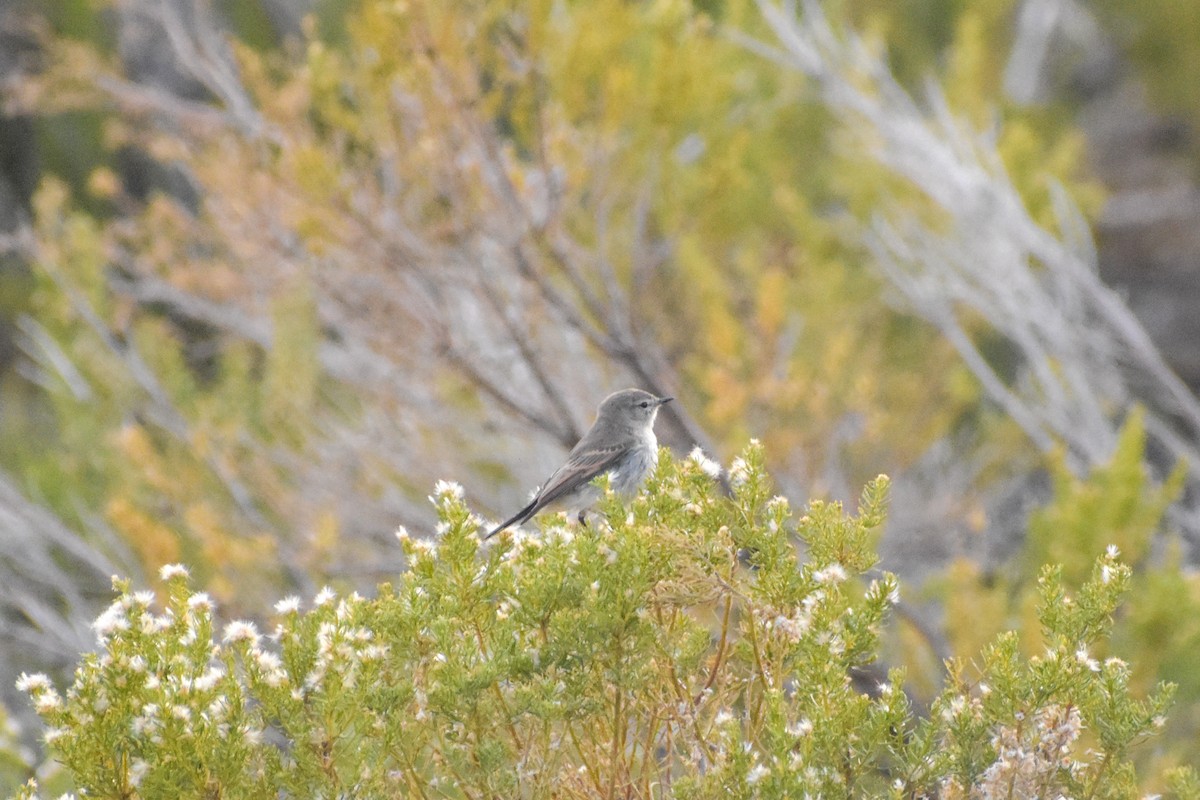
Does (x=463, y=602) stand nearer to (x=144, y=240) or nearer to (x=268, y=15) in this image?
(x=144, y=240)

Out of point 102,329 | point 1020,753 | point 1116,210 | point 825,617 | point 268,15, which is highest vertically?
point 268,15

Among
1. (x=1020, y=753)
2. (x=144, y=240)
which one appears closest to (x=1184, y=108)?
(x=144, y=240)

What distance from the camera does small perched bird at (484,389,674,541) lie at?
5.34 m

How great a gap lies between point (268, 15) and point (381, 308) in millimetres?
9847

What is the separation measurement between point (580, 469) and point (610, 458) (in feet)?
0.59

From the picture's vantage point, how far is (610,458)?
557 cm

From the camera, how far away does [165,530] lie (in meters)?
8.20

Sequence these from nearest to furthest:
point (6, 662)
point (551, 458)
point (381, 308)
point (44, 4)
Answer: point (381, 308)
point (551, 458)
point (6, 662)
point (44, 4)

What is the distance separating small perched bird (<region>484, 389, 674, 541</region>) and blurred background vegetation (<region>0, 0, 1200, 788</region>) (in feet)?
2.94

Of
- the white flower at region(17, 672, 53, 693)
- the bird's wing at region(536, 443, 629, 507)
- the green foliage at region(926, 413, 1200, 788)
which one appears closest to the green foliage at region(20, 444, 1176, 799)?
the white flower at region(17, 672, 53, 693)

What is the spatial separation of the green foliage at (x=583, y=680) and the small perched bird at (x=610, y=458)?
1.69 meters

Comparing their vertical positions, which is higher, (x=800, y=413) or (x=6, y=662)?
(x=6, y=662)

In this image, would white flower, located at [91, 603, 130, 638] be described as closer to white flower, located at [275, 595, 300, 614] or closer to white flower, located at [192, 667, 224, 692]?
white flower, located at [192, 667, 224, 692]

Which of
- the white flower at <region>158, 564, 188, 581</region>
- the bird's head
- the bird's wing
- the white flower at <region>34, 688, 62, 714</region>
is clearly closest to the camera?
the white flower at <region>34, 688, 62, 714</region>
